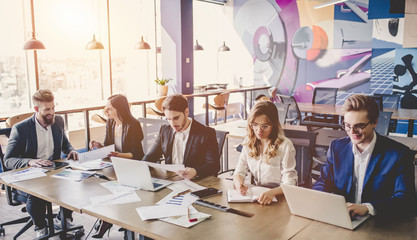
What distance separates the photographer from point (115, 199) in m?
2.15

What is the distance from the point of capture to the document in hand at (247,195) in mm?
2074

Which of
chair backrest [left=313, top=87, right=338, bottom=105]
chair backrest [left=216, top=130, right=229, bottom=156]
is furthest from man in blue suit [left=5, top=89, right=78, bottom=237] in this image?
chair backrest [left=313, top=87, right=338, bottom=105]

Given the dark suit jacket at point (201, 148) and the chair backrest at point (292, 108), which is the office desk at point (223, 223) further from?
the chair backrest at point (292, 108)

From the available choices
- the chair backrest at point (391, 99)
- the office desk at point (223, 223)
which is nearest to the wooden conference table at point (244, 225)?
the office desk at point (223, 223)

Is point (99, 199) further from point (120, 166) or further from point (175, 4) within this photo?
point (175, 4)

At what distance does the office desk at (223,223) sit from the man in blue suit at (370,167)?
1.10 feet

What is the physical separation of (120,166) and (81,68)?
19.2ft

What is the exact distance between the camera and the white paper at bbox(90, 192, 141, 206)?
82.6 inches

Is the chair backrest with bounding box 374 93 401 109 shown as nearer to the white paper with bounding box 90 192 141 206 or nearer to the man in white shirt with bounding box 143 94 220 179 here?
the man in white shirt with bounding box 143 94 220 179

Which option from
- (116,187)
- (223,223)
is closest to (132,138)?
(116,187)

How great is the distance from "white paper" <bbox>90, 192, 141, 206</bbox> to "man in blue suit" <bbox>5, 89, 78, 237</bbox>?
0.94 m

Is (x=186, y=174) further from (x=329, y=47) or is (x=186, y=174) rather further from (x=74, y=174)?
(x=329, y=47)

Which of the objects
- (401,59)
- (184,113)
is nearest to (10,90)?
(184,113)

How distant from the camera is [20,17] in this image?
651cm
